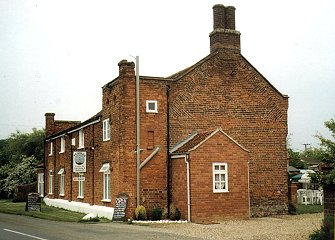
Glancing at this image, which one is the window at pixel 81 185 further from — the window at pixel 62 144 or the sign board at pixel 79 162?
the window at pixel 62 144

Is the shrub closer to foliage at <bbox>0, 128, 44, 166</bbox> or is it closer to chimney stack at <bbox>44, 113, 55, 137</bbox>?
chimney stack at <bbox>44, 113, 55, 137</bbox>

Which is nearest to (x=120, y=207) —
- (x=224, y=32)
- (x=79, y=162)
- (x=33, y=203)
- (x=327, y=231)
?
(x=79, y=162)

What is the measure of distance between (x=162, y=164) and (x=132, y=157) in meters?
1.75

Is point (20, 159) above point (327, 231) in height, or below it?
above

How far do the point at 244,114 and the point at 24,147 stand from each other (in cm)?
4226

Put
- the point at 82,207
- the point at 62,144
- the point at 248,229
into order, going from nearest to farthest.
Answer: the point at 248,229, the point at 82,207, the point at 62,144

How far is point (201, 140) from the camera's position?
24.3 m

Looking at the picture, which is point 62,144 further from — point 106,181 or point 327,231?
point 327,231

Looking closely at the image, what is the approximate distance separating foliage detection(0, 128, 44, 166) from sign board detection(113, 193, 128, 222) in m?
37.8

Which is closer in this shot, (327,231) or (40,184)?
(327,231)

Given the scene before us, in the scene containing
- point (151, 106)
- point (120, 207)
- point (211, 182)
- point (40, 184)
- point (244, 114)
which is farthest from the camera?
point (40, 184)

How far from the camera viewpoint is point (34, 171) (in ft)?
177

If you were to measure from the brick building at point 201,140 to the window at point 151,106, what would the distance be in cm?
5

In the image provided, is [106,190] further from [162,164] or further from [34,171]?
[34,171]
